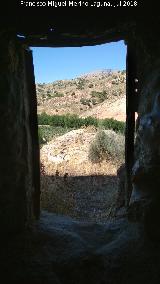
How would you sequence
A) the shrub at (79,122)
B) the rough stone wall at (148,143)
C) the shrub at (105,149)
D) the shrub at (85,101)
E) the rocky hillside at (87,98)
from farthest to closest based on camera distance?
the shrub at (85,101), the rocky hillside at (87,98), the shrub at (79,122), the shrub at (105,149), the rough stone wall at (148,143)

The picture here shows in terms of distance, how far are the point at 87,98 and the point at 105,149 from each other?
28776 millimetres

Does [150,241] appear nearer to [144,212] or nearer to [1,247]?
[144,212]

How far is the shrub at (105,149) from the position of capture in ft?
43.9

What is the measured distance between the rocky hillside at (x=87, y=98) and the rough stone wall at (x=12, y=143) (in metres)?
26.1

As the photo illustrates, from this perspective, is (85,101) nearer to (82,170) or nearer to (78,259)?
(82,170)

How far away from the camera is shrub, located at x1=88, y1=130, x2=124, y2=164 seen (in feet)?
43.9

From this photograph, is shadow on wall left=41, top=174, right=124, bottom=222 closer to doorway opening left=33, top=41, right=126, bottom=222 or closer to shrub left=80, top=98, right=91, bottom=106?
doorway opening left=33, top=41, right=126, bottom=222

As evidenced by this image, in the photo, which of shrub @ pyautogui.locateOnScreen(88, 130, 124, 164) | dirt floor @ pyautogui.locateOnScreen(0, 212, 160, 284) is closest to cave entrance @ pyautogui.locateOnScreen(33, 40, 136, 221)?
shrub @ pyautogui.locateOnScreen(88, 130, 124, 164)

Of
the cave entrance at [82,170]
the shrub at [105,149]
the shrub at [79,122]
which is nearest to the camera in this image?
the cave entrance at [82,170]

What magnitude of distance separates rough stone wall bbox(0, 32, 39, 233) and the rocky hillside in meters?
26.1

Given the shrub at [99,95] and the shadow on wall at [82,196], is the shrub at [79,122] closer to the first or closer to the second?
the shadow on wall at [82,196]

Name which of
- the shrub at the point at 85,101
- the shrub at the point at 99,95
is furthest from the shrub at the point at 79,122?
the shrub at the point at 99,95

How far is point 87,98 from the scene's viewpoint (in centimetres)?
4216

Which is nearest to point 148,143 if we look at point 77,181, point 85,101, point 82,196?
point 82,196
